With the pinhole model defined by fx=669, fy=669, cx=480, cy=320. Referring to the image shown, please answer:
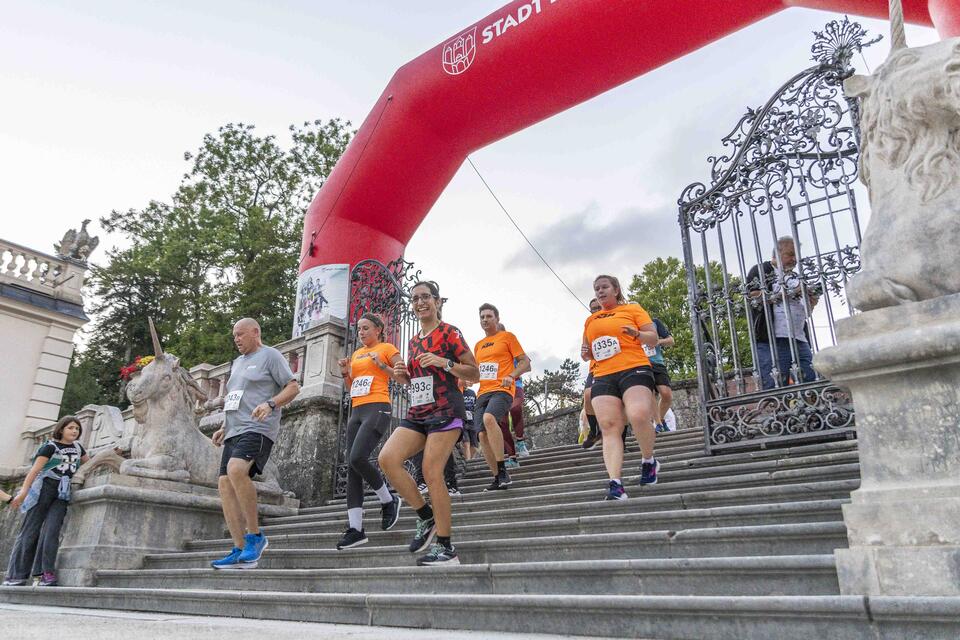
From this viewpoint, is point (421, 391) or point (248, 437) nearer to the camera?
point (421, 391)

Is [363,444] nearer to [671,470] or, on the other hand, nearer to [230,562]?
[230,562]

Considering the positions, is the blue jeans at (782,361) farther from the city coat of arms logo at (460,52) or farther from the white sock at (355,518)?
the city coat of arms logo at (460,52)

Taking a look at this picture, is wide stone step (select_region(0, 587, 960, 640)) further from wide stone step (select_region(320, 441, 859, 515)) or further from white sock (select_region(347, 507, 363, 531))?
wide stone step (select_region(320, 441, 859, 515))

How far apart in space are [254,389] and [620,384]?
2619 millimetres

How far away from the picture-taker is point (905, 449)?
7.11ft

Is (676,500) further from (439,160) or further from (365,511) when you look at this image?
(439,160)

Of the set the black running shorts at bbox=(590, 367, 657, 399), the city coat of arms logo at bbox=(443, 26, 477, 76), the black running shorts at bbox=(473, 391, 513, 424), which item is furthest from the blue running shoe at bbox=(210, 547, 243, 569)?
the city coat of arms logo at bbox=(443, 26, 477, 76)

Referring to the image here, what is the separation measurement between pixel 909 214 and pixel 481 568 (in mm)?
2382

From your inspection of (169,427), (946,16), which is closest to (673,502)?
(169,427)

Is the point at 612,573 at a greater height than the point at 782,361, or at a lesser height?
lesser

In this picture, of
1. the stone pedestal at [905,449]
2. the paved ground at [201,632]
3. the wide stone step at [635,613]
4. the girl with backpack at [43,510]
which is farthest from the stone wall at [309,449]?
the stone pedestal at [905,449]

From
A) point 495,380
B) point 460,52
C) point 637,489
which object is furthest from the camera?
point 460,52

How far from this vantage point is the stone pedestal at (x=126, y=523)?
5680 mm

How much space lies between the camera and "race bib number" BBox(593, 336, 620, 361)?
462 cm
